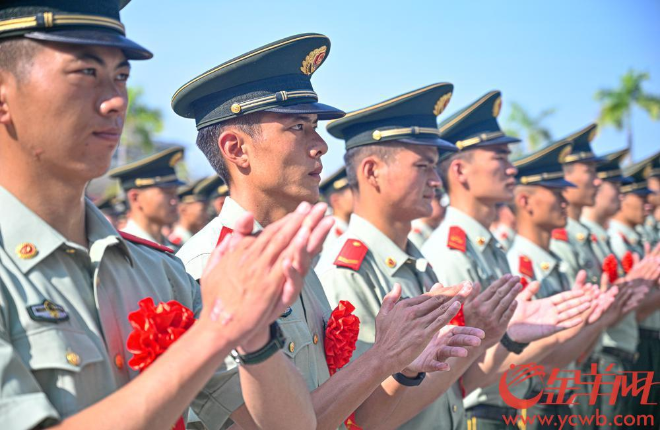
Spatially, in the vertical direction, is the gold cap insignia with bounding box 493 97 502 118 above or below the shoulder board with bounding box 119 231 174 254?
above

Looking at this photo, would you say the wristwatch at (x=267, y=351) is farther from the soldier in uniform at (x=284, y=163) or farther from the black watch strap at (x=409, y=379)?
the black watch strap at (x=409, y=379)

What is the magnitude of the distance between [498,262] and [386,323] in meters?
3.17

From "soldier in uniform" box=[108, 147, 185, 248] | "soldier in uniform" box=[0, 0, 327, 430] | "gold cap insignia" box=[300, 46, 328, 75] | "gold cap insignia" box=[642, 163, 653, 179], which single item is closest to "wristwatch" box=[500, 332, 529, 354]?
"gold cap insignia" box=[300, 46, 328, 75]

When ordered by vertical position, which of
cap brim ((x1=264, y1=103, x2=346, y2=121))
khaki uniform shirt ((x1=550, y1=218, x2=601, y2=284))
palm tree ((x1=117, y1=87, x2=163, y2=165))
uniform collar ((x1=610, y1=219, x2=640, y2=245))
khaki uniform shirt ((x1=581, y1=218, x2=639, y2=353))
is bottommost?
khaki uniform shirt ((x1=581, y1=218, x2=639, y2=353))

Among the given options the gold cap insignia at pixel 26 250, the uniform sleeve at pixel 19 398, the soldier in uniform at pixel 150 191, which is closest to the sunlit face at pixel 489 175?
the soldier in uniform at pixel 150 191

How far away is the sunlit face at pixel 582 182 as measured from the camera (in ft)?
28.3

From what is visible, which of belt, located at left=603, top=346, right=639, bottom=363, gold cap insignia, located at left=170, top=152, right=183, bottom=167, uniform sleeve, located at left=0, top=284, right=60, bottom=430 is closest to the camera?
uniform sleeve, located at left=0, top=284, right=60, bottom=430

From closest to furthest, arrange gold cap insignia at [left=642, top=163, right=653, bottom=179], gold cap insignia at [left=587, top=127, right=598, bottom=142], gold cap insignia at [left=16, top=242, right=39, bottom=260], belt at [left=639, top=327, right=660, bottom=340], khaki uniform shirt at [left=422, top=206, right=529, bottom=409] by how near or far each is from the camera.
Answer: gold cap insignia at [left=16, top=242, right=39, bottom=260], khaki uniform shirt at [left=422, top=206, right=529, bottom=409], gold cap insignia at [left=587, top=127, right=598, bottom=142], belt at [left=639, top=327, right=660, bottom=340], gold cap insignia at [left=642, top=163, right=653, bottom=179]

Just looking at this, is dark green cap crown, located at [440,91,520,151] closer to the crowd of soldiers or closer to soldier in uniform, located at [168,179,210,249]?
the crowd of soldiers

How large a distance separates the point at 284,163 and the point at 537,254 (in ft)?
13.6

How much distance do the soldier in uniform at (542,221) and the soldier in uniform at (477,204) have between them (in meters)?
0.63

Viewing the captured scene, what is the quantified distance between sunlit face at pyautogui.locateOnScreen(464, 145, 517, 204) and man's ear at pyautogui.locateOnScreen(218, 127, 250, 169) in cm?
308

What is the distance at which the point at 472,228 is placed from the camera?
5.88 metres

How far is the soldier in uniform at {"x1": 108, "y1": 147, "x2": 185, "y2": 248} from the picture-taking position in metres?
8.73
